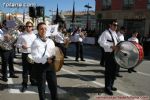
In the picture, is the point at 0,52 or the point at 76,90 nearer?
the point at 76,90

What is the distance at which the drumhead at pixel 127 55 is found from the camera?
9.84 metres

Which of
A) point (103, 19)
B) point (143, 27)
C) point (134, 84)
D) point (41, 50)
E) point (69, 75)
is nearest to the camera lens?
point (41, 50)

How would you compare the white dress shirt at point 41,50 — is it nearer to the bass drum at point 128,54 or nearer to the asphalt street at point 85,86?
the asphalt street at point 85,86

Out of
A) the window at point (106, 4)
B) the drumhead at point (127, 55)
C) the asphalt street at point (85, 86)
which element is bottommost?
the asphalt street at point (85, 86)

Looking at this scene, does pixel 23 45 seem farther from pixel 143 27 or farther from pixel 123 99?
pixel 143 27

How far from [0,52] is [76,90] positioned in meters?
3.18

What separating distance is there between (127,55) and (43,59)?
3019 mm

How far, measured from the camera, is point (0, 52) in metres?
12.4

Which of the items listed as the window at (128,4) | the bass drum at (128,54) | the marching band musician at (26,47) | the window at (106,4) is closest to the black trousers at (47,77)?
the bass drum at (128,54)

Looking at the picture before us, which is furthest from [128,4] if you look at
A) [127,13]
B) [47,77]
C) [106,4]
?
[47,77]

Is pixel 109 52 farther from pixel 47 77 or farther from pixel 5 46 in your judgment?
pixel 5 46

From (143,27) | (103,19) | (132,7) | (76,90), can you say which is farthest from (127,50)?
(103,19)

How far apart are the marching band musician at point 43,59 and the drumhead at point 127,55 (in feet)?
8.66

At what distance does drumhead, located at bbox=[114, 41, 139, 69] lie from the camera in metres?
9.84
